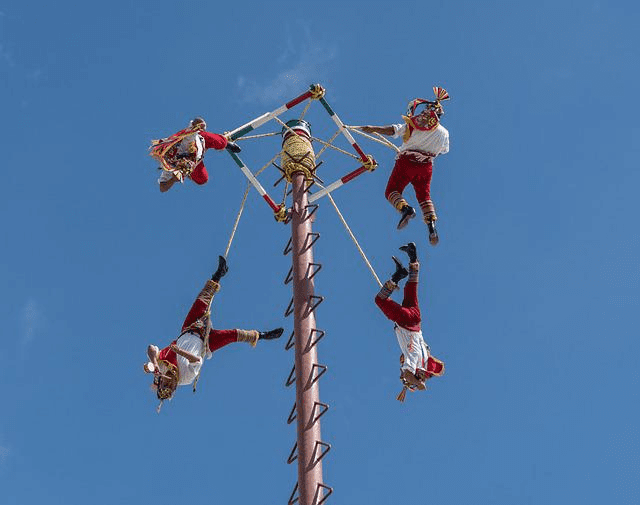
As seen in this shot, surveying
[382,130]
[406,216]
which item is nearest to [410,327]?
[406,216]

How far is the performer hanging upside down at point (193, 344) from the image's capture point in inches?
491

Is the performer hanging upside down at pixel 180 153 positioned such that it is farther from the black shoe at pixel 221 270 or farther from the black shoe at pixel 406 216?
the black shoe at pixel 406 216

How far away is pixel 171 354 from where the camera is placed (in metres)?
12.7

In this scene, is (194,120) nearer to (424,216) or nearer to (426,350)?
(424,216)

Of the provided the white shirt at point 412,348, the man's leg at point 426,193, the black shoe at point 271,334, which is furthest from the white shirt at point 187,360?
the man's leg at point 426,193

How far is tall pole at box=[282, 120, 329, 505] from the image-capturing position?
32.0 ft

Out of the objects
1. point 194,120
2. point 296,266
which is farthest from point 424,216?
point 194,120

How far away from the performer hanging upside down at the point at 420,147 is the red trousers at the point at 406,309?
1.44m

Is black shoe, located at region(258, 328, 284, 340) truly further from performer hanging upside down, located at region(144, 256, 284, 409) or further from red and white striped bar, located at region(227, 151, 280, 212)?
red and white striped bar, located at region(227, 151, 280, 212)

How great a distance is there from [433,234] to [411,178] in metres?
1.21

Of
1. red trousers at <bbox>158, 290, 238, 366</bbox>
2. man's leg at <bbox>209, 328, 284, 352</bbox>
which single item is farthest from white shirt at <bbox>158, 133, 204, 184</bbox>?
man's leg at <bbox>209, 328, 284, 352</bbox>

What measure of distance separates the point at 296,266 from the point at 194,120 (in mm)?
3206

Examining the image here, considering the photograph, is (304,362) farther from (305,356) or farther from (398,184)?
(398,184)

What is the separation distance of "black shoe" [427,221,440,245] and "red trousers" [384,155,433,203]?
607 millimetres
